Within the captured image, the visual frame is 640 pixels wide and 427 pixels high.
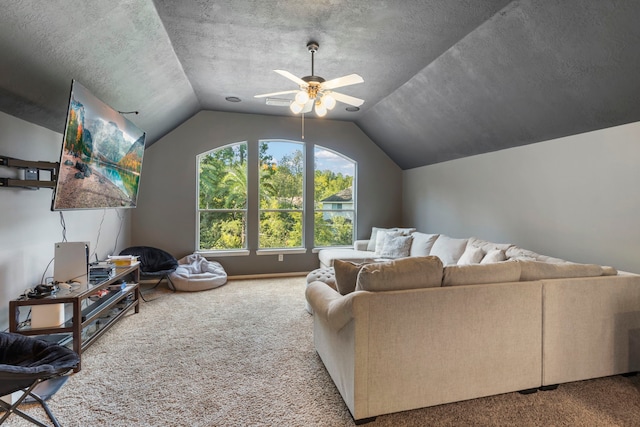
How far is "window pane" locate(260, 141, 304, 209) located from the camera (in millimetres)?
5531

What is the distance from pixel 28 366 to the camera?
1.64m

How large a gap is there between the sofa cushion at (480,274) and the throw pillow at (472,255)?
1277 millimetres

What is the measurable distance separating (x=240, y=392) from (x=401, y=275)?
1375 millimetres

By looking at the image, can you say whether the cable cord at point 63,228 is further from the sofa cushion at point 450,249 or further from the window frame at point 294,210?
the sofa cushion at point 450,249

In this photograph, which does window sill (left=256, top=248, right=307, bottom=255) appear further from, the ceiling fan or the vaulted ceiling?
the ceiling fan

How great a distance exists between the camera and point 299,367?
241 centimetres

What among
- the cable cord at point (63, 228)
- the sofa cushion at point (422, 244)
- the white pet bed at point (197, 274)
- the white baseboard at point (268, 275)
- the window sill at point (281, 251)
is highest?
the cable cord at point (63, 228)

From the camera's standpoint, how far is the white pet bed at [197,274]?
176 inches

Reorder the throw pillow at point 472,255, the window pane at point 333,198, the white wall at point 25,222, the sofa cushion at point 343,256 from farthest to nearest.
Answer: the window pane at point 333,198, the sofa cushion at point 343,256, the throw pillow at point 472,255, the white wall at point 25,222

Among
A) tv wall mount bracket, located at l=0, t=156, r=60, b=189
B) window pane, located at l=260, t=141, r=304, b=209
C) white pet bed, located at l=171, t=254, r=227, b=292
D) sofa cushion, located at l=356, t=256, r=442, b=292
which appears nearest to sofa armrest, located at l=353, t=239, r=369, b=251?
window pane, located at l=260, t=141, r=304, b=209

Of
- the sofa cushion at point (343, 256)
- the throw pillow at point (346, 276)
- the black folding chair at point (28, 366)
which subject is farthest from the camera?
the sofa cushion at point (343, 256)

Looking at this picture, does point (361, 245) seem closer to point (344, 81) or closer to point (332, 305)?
point (344, 81)

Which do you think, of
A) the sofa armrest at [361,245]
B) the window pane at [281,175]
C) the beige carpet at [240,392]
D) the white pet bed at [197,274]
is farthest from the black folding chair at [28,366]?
the sofa armrest at [361,245]

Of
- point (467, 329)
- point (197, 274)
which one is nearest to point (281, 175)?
point (197, 274)
